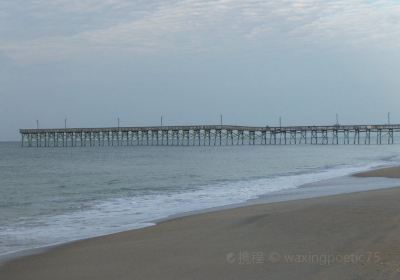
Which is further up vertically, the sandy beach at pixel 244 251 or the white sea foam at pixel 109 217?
the sandy beach at pixel 244 251

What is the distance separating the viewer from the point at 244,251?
6.91 m

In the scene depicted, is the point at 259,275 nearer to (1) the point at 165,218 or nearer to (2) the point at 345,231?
(2) the point at 345,231

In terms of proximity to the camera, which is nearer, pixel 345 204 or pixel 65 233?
pixel 65 233

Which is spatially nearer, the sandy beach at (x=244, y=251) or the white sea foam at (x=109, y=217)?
the sandy beach at (x=244, y=251)

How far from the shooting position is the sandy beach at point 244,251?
18.9ft

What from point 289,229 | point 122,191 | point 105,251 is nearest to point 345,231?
point 289,229

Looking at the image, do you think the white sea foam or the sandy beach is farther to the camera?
the white sea foam

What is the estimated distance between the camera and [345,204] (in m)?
11.4

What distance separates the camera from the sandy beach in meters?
5.75

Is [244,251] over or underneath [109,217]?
over

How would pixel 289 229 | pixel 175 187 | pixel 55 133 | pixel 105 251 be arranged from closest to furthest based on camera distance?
1. pixel 105 251
2. pixel 289 229
3. pixel 175 187
4. pixel 55 133

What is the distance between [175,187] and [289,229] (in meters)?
13.2

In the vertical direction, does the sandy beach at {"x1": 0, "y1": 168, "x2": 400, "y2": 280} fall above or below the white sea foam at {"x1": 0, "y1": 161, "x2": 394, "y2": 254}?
above

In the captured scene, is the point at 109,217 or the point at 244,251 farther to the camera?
the point at 109,217
